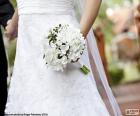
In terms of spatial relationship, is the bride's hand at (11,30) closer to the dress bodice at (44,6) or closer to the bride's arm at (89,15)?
the dress bodice at (44,6)

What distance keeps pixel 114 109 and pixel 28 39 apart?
0.99 metres

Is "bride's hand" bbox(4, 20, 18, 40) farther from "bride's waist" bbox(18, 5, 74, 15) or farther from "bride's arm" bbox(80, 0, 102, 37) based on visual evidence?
"bride's arm" bbox(80, 0, 102, 37)

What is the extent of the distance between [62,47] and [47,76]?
33cm

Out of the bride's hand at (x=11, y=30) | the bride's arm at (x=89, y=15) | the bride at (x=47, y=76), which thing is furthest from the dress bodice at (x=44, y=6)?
the bride's hand at (x=11, y=30)

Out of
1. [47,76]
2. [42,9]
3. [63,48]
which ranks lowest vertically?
[47,76]

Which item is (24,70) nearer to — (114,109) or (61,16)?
(61,16)

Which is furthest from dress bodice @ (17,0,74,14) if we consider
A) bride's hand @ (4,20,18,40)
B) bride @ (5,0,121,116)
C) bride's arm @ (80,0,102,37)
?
bride's hand @ (4,20,18,40)

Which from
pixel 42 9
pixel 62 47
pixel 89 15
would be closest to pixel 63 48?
pixel 62 47

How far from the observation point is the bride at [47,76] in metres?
4.78

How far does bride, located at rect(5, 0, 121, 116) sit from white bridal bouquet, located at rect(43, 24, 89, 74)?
12 cm

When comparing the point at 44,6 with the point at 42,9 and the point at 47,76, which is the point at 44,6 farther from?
the point at 47,76

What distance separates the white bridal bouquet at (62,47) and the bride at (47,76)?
12 cm

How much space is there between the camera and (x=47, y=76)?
4832mm

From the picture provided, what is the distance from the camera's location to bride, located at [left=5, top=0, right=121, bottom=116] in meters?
4.78
